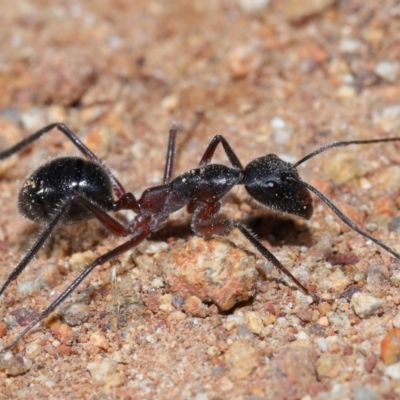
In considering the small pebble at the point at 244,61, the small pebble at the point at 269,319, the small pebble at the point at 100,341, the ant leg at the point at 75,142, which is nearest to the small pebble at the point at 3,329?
the small pebble at the point at 100,341

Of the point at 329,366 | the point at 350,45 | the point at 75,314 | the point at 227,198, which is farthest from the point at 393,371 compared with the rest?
the point at 350,45

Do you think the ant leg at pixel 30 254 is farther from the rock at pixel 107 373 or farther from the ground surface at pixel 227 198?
the rock at pixel 107 373

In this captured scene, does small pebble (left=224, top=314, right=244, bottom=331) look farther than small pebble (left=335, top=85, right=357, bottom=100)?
No

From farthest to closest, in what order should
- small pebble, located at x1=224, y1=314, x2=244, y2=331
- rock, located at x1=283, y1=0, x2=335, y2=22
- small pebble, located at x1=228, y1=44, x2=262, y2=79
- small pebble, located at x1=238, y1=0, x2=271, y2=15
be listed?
small pebble, located at x1=238, y1=0, x2=271, y2=15 < rock, located at x1=283, y1=0, x2=335, y2=22 < small pebble, located at x1=228, y1=44, x2=262, y2=79 < small pebble, located at x1=224, y1=314, x2=244, y2=331

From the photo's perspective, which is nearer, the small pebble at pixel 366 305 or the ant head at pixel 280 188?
the small pebble at pixel 366 305

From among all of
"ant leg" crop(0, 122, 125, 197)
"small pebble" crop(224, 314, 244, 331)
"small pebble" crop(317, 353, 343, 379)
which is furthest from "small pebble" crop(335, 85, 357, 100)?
"small pebble" crop(317, 353, 343, 379)

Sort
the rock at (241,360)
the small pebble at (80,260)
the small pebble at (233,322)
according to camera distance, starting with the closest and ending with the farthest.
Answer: the rock at (241,360) → the small pebble at (233,322) → the small pebble at (80,260)

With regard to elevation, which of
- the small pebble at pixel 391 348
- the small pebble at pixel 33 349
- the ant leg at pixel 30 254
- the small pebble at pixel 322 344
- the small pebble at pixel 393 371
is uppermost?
the ant leg at pixel 30 254

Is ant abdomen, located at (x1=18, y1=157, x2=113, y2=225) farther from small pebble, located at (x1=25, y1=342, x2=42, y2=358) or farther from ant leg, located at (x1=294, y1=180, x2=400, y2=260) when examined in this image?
ant leg, located at (x1=294, y1=180, x2=400, y2=260)

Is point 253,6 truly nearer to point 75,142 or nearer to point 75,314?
point 75,142
